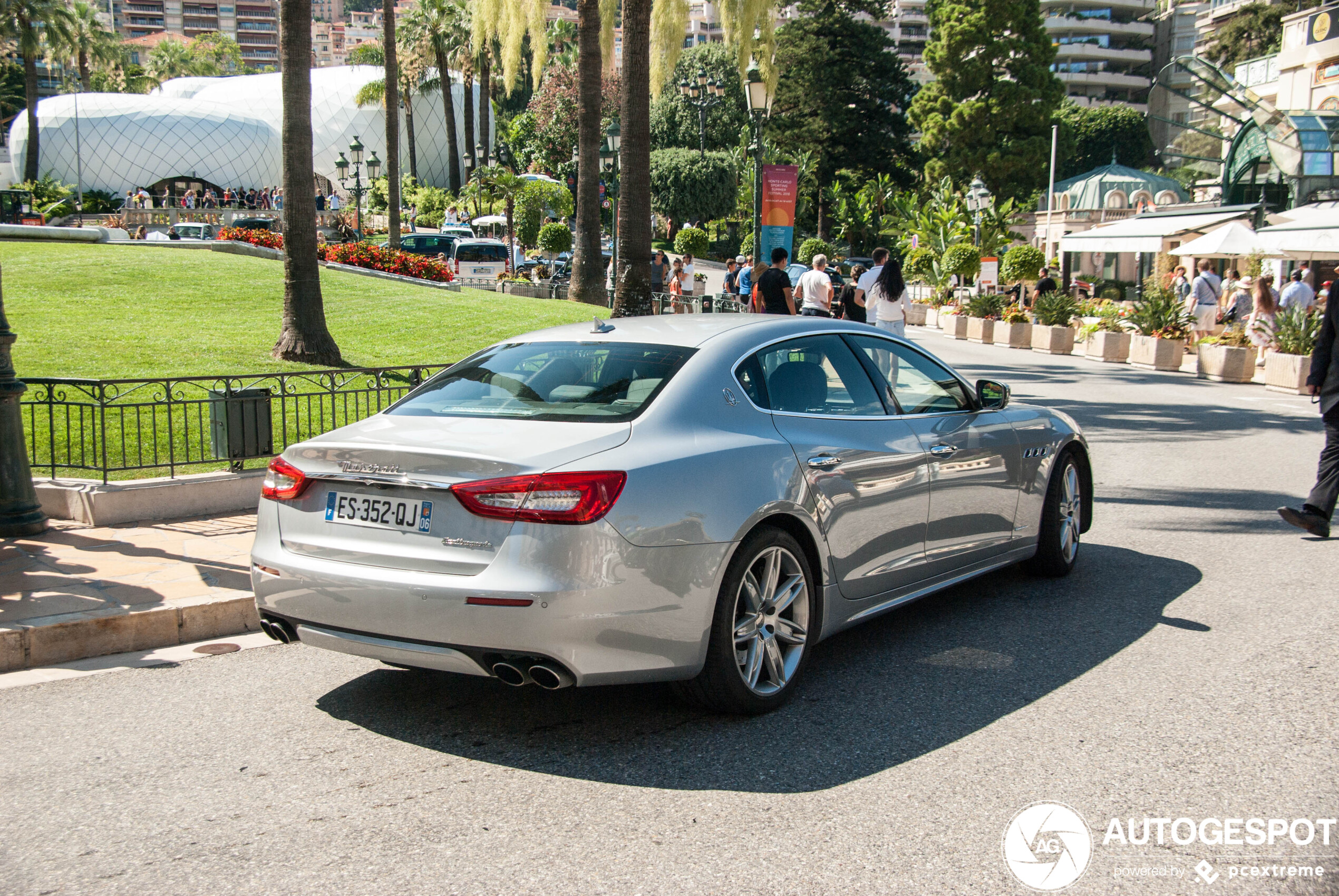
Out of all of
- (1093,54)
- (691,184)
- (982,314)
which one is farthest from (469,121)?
(1093,54)

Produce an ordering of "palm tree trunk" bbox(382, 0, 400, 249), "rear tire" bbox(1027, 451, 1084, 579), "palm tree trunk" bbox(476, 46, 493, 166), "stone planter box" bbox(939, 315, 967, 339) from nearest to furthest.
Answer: "rear tire" bbox(1027, 451, 1084, 579), "stone planter box" bbox(939, 315, 967, 339), "palm tree trunk" bbox(382, 0, 400, 249), "palm tree trunk" bbox(476, 46, 493, 166)

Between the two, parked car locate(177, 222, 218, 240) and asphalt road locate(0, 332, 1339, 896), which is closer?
asphalt road locate(0, 332, 1339, 896)

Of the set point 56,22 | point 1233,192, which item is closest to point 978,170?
point 1233,192

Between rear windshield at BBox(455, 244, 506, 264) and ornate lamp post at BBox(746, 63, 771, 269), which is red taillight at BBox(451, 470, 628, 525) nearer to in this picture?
ornate lamp post at BBox(746, 63, 771, 269)

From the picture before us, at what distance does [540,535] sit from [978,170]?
209 ft

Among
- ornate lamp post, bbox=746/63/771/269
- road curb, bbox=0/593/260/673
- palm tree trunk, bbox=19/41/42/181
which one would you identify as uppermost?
palm tree trunk, bbox=19/41/42/181

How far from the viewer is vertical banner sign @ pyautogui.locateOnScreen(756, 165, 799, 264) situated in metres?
21.7

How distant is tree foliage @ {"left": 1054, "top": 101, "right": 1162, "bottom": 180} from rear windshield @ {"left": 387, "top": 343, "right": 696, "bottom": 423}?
99.2 meters

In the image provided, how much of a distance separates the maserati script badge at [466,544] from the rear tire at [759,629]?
902 millimetres

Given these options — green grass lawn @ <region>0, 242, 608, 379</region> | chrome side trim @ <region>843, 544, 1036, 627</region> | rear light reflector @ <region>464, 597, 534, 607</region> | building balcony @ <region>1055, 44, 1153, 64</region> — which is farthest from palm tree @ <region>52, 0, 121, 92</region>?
building balcony @ <region>1055, 44, 1153, 64</region>

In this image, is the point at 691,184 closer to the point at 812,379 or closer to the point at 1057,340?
the point at 1057,340

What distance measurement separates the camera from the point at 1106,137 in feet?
323

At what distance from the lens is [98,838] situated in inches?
140

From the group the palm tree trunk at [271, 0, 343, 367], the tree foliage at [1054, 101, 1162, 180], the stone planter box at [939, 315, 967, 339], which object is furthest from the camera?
the tree foliage at [1054, 101, 1162, 180]
